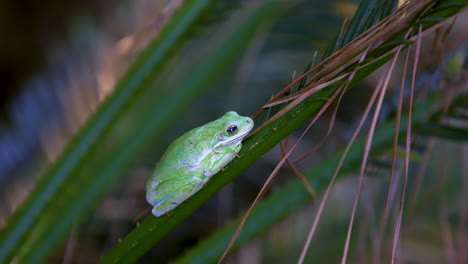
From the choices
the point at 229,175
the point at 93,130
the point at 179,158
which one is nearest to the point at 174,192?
the point at 179,158

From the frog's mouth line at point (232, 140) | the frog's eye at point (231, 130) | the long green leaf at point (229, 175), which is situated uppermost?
the frog's eye at point (231, 130)

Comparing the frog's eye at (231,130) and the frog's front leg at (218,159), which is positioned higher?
the frog's eye at (231,130)

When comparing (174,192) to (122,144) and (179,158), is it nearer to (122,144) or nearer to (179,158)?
(179,158)

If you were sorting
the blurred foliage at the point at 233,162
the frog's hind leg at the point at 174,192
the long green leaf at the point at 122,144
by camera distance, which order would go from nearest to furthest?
the blurred foliage at the point at 233,162 → the frog's hind leg at the point at 174,192 → the long green leaf at the point at 122,144

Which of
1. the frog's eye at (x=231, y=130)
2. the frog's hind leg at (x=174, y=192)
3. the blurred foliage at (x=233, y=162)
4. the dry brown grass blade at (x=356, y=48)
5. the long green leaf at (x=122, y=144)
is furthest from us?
the long green leaf at (x=122, y=144)

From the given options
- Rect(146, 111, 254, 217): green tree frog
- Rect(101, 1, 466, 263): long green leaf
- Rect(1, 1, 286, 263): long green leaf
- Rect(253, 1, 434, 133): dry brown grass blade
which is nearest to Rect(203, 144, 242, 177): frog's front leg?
Rect(146, 111, 254, 217): green tree frog

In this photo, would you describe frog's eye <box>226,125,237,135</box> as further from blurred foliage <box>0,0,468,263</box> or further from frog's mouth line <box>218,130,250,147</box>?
blurred foliage <box>0,0,468,263</box>

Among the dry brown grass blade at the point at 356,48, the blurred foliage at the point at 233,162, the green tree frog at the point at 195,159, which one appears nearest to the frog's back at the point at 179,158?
the green tree frog at the point at 195,159

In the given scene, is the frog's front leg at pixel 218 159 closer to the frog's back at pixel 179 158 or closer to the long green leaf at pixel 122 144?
the frog's back at pixel 179 158
